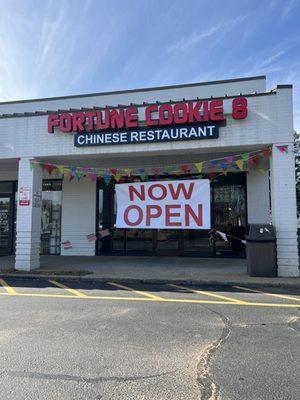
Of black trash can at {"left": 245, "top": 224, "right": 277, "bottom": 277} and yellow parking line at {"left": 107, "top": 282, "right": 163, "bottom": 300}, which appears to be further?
black trash can at {"left": 245, "top": 224, "right": 277, "bottom": 277}

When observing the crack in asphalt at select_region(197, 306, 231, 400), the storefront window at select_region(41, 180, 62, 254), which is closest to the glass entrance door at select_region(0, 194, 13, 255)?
the storefront window at select_region(41, 180, 62, 254)

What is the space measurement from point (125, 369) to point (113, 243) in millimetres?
11919

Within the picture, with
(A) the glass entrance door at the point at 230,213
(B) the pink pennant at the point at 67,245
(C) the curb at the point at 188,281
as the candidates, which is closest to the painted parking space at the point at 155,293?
(C) the curb at the point at 188,281

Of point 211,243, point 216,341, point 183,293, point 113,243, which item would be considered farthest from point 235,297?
point 113,243

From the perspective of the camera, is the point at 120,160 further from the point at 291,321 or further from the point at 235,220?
the point at 291,321

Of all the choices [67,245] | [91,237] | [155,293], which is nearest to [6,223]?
[67,245]

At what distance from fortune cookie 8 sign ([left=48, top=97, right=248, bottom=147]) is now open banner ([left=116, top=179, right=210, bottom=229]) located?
170 cm

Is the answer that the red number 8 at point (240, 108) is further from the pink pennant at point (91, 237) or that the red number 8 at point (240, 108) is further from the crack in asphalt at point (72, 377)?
the crack in asphalt at point (72, 377)

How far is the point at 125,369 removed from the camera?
4.35 meters

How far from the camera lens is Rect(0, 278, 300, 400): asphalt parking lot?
12.7 feet

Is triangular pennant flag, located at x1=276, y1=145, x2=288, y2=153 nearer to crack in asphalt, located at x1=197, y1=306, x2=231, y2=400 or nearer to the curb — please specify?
the curb

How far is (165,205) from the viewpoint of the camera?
41.4 feet

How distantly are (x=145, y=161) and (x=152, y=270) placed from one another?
192 inches

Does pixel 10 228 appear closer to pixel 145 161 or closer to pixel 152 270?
pixel 145 161
